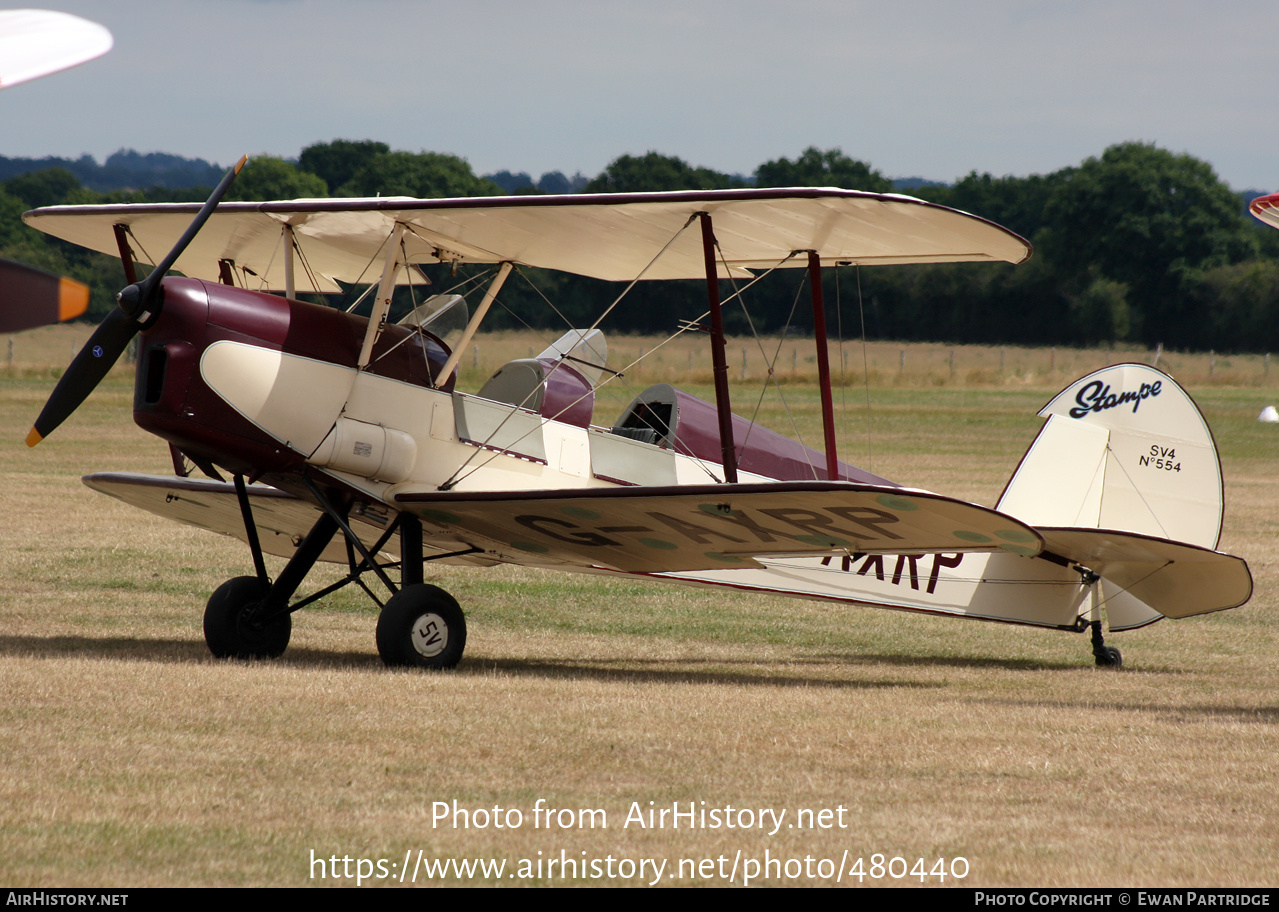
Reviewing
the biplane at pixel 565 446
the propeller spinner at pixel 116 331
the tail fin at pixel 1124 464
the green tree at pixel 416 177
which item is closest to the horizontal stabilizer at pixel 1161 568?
the biplane at pixel 565 446

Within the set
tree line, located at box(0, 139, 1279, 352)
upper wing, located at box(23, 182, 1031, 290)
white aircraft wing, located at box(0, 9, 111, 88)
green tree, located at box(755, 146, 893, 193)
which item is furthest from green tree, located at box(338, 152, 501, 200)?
white aircraft wing, located at box(0, 9, 111, 88)

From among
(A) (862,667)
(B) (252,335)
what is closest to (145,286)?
(B) (252,335)

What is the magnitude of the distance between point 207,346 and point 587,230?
7.59 feet

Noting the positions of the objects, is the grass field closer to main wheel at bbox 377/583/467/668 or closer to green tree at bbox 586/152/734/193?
main wheel at bbox 377/583/467/668

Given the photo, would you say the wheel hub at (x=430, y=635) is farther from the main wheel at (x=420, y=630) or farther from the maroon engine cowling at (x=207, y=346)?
the maroon engine cowling at (x=207, y=346)

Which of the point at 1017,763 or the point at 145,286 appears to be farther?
the point at 145,286

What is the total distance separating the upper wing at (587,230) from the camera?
24.0ft

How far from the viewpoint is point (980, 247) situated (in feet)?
26.1

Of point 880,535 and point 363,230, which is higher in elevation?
point 363,230

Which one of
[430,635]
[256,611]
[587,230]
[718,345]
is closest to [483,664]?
[430,635]

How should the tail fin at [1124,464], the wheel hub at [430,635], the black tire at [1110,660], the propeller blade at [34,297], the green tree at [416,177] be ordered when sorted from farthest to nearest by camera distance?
the green tree at [416,177]
the black tire at [1110,660]
the tail fin at [1124,464]
the wheel hub at [430,635]
the propeller blade at [34,297]

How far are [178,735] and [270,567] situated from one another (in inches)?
288

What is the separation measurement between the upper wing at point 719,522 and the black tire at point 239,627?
1217 millimetres

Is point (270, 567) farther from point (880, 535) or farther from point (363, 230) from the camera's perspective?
point (880, 535)
